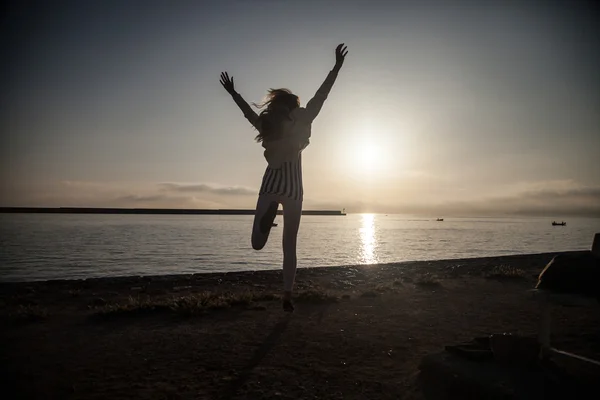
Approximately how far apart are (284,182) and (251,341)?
230cm

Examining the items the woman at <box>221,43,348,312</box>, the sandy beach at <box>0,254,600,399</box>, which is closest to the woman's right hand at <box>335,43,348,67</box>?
the woman at <box>221,43,348,312</box>

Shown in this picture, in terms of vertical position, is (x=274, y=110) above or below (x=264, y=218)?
above

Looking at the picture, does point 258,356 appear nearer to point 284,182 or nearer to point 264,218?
point 264,218

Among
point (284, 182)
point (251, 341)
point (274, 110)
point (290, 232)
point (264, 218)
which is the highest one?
point (274, 110)

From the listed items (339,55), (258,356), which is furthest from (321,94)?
(258,356)

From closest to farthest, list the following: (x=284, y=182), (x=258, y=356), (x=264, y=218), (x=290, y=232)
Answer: (x=258, y=356)
(x=264, y=218)
(x=284, y=182)
(x=290, y=232)

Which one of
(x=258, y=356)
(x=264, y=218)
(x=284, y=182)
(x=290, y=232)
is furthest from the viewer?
(x=290, y=232)

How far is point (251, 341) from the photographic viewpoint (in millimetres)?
5402

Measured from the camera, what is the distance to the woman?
17.0 ft

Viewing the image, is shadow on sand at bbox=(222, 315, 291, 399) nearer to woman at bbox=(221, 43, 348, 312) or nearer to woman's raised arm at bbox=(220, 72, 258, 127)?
woman at bbox=(221, 43, 348, 312)

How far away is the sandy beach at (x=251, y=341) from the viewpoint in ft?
12.5

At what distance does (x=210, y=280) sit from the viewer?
14312 mm

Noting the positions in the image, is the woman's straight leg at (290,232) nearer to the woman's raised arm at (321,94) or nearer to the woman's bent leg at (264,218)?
the woman's bent leg at (264,218)

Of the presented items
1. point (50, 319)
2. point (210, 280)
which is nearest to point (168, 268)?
point (210, 280)
